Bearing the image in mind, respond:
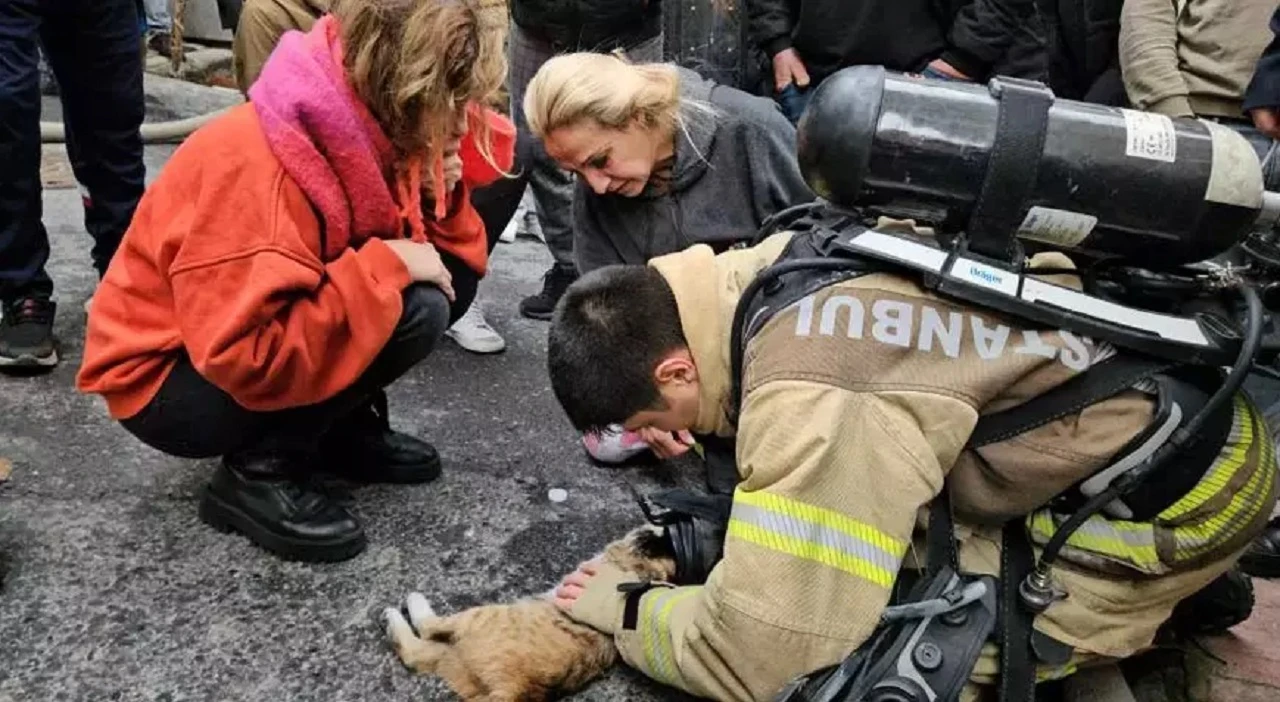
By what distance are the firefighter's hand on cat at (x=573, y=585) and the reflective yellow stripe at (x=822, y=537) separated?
0.59m

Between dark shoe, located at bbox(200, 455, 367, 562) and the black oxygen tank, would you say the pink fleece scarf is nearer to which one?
dark shoe, located at bbox(200, 455, 367, 562)

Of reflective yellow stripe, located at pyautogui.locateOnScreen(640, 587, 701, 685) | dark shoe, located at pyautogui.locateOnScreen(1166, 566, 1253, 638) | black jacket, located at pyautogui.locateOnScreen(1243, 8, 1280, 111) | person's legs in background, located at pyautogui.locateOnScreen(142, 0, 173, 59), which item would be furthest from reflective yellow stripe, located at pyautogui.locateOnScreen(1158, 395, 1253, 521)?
person's legs in background, located at pyautogui.locateOnScreen(142, 0, 173, 59)

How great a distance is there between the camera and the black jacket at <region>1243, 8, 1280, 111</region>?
2.76 meters

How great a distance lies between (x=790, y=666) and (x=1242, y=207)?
3.03ft

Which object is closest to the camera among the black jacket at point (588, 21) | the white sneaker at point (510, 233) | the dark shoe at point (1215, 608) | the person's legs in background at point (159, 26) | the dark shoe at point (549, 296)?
the dark shoe at point (1215, 608)

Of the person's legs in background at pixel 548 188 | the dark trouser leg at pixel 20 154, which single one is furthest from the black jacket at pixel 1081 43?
the dark trouser leg at pixel 20 154

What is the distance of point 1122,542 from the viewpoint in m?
1.77

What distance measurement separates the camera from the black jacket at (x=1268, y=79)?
2.76 meters

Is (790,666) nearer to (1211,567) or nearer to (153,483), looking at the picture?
(1211,567)

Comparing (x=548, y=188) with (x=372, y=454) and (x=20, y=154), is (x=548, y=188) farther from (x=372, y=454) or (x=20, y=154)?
(x=20, y=154)

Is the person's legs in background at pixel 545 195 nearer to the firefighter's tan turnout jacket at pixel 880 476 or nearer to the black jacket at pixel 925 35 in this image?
the black jacket at pixel 925 35

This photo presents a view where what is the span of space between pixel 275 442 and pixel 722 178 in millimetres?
1242

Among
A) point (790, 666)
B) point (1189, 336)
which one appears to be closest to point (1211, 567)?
point (1189, 336)

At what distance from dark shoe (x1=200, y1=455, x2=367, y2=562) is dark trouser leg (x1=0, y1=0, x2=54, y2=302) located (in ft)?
3.39
